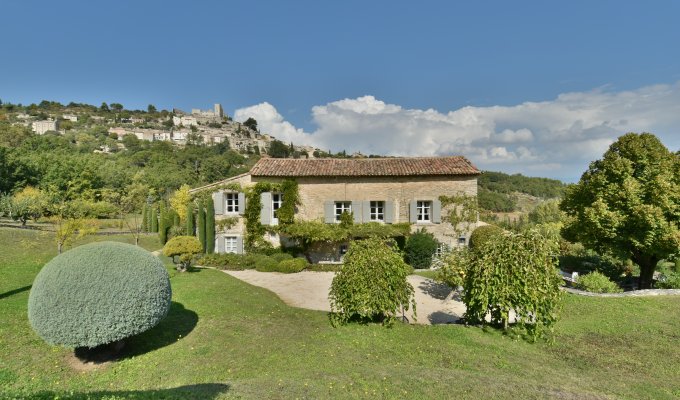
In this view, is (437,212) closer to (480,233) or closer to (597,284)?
(480,233)

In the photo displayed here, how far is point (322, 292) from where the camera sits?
49.9 ft

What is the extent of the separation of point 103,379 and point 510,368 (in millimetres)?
8692

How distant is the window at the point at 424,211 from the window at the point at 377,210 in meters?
2.43

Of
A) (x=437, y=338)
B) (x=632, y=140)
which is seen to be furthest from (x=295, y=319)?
(x=632, y=140)

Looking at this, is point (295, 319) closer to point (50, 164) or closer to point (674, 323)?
point (674, 323)

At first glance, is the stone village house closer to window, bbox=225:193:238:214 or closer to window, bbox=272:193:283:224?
window, bbox=272:193:283:224


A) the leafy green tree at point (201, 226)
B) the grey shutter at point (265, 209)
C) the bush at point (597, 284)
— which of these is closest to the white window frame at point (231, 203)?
the leafy green tree at point (201, 226)

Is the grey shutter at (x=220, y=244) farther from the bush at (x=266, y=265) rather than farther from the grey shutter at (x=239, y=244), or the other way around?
the bush at (x=266, y=265)

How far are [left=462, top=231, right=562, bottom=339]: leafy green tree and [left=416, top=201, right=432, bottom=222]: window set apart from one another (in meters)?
12.2

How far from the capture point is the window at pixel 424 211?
21.7 metres

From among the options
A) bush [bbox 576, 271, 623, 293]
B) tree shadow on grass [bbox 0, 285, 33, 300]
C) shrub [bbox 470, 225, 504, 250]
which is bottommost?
bush [bbox 576, 271, 623, 293]

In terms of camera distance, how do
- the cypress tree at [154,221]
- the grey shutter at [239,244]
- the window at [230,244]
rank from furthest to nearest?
the cypress tree at [154,221] < the window at [230,244] < the grey shutter at [239,244]

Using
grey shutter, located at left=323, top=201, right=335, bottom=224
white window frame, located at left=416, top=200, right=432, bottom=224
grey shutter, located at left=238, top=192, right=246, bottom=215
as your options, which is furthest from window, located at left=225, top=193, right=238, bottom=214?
white window frame, located at left=416, top=200, right=432, bottom=224

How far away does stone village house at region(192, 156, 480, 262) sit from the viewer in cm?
2142
